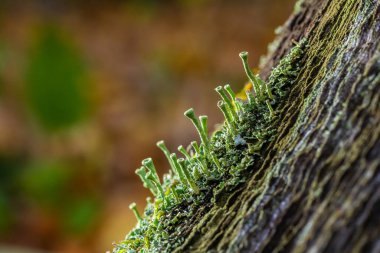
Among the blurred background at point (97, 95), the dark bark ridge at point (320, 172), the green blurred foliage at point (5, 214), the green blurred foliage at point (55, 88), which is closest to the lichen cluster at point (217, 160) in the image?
the dark bark ridge at point (320, 172)

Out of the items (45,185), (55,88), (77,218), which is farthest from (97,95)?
(77,218)

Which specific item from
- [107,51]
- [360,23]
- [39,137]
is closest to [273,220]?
[360,23]

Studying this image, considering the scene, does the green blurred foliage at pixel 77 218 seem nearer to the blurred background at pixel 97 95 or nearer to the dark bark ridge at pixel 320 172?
the blurred background at pixel 97 95

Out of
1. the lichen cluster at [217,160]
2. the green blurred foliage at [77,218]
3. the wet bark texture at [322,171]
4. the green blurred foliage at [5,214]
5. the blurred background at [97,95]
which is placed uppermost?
the blurred background at [97,95]

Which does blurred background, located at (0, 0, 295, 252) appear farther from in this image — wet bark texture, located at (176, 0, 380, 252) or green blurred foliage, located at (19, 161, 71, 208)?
wet bark texture, located at (176, 0, 380, 252)

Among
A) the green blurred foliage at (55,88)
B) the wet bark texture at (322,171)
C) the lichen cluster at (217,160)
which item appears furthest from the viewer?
the green blurred foliage at (55,88)

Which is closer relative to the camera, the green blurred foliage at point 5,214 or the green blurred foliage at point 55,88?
the green blurred foliage at point 5,214
